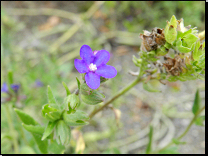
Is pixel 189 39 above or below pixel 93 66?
above

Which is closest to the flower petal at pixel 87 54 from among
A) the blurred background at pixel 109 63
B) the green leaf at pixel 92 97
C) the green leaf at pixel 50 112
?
the green leaf at pixel 92 97

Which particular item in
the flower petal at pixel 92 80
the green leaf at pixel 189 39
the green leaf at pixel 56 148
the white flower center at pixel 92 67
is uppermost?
the green leaf at pixel 189 39

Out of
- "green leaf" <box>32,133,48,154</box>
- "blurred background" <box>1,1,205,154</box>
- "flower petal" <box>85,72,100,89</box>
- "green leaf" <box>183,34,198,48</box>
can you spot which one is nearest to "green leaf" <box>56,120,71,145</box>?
"green leaf" <box>32,133,48,154</box>

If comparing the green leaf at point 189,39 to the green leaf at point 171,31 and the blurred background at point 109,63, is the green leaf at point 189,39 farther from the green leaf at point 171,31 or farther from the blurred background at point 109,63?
the blurred background at point 109,63

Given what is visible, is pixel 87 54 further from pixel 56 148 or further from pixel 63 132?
pixel 56 148

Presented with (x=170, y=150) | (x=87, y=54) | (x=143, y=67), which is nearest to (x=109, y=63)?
(x=170, y=150)

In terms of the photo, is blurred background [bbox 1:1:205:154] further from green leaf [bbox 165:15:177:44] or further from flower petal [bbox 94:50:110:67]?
green leaf [bbox 165:15:177:44]

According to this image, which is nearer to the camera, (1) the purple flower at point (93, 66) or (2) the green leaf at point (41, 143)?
(1) the purple flower at point (93, 66)

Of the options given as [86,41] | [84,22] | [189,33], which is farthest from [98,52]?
[84,22]

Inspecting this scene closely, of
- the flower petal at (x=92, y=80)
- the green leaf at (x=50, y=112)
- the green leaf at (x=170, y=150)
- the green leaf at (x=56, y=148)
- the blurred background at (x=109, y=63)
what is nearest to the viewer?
the flower petal at (x=92, y=80)
